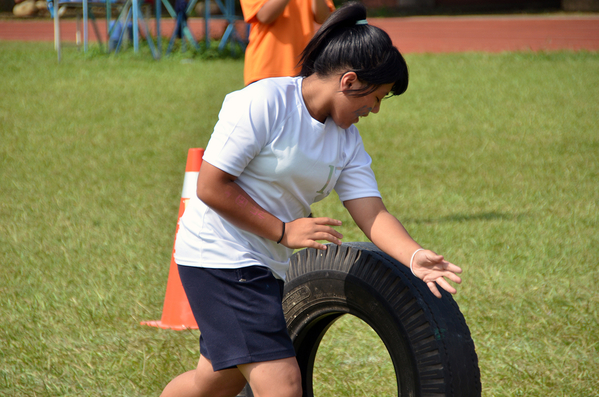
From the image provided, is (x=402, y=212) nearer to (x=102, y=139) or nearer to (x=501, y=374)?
(x=501, y=374)

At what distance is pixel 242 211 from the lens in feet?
6.04

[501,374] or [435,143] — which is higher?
[501,374]

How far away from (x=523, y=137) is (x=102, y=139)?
197 inches

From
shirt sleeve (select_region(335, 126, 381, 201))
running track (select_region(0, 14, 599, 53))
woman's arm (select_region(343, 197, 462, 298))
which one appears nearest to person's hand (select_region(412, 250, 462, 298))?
woman's arm (select_region(343, 197, 462, 298))

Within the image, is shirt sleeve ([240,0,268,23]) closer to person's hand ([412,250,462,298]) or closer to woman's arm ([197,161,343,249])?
woman's arm ([197,161,343,249])

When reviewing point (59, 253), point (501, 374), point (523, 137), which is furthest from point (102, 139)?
point (501, 374)

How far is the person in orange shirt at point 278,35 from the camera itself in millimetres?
3787

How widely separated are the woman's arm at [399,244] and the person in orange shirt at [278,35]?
1.89 meters

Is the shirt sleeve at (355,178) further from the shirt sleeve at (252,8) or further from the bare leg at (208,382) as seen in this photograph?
the shirt sleeve at (252,8)

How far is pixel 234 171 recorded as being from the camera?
1.83 m

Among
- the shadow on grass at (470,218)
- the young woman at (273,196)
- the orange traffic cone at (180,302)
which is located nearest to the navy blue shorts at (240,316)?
the young woman at (273,196)

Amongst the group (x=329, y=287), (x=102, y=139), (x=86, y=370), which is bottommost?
(x=102, y=139)

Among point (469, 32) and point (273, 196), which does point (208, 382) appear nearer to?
point (273, 196)

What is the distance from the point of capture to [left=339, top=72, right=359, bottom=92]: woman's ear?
5.96ft
